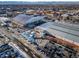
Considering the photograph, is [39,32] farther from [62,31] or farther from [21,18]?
[21,18]

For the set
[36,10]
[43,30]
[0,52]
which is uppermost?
[36,10]

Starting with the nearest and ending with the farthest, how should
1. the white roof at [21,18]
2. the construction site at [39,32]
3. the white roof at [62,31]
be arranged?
the construction site at [39,32] < the white roof at [62,31] < the white roof at [21,18]

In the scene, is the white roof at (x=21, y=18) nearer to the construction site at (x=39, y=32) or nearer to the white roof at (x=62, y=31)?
the construction site at (x=39, y=32)

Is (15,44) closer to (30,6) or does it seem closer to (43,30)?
(43,30)

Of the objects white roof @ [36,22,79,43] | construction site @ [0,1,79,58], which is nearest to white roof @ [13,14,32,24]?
construction site @ [0,1,79,58]

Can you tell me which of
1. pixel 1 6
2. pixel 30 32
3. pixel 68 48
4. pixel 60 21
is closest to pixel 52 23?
pixel 60 21

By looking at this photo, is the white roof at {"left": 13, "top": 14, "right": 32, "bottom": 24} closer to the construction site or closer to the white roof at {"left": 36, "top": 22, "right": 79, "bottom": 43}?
the construction site

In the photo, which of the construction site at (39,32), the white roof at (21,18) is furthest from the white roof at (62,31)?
the white roof at (21,18)

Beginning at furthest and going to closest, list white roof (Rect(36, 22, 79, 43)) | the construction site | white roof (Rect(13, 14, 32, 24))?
white roof (Rect(13, 14, 32, 24)) → white roof (Rect(36, 22, 79, 43)) → the construction site
